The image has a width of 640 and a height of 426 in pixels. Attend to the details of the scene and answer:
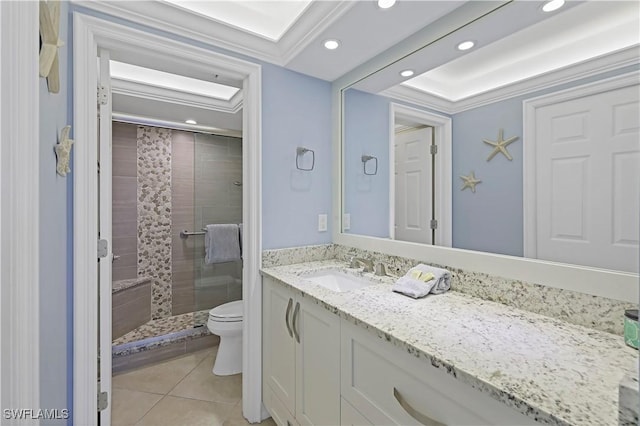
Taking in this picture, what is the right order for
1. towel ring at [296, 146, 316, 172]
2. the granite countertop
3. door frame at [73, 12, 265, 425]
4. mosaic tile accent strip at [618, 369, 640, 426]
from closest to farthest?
mosaic tile accent strip at [618, 369, 640, 426] → the granite countertop → door frame at [73, 12, 265, 425] → towel ring at [296, 146, 316, 172]

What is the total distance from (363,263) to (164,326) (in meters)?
2.40

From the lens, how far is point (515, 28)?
1.21 metres

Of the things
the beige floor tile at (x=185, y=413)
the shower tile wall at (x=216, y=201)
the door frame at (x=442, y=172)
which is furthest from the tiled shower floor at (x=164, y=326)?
the door frame at (x=442, y=172)

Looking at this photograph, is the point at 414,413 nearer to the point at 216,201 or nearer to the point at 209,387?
the point at 209,387

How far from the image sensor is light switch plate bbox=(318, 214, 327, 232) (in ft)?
6.79

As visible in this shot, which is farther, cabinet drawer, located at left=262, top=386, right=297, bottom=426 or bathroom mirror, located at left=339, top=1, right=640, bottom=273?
cabinet drawer, located at left=262, top=386, right=297, bottom=426

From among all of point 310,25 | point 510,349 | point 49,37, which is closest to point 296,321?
point 510,349

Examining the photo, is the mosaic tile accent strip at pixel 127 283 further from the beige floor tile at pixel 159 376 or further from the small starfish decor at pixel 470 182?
the small starfish decor at pixel 470 182

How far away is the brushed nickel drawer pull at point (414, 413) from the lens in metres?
0.81

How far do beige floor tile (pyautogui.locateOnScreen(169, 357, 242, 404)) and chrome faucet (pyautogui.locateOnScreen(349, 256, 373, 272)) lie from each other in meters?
1.19

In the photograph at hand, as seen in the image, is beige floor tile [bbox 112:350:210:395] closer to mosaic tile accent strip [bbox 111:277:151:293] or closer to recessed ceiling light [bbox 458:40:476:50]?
mosaic tile accent strip [bbox 111:277:151:293]

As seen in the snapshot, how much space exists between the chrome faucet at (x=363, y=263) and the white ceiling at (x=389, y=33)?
3.15ft

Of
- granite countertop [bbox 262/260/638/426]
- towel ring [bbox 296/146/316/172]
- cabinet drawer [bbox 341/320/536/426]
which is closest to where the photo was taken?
granite countertop [bbox 262/260/638/426]

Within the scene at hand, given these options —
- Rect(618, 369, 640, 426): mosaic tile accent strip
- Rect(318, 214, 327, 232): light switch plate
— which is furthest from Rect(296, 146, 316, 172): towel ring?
Rect(618, 369, 640, 426): mosaic tile accent strip
